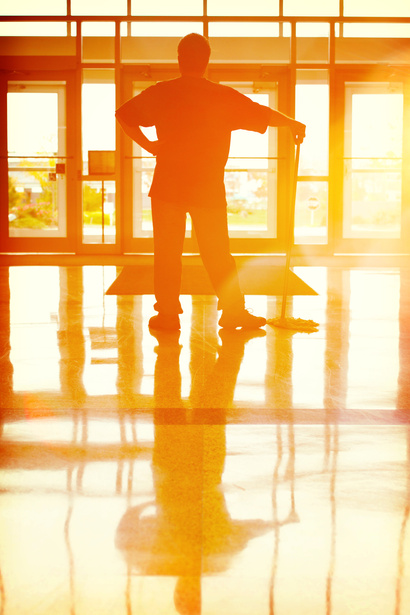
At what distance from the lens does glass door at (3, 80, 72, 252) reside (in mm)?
10734

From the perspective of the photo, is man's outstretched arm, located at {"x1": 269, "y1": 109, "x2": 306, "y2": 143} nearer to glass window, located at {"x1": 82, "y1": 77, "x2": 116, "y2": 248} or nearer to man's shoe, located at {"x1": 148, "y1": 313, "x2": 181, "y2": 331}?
man's shoe, located at {"x1": 148, "y1": 313, "x2": 181, "y2": 331}

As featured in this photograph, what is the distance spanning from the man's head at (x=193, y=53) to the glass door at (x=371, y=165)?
21.6 ft

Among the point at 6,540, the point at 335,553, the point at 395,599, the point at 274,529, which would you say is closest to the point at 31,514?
the point at 6,540

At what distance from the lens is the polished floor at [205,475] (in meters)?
1.50

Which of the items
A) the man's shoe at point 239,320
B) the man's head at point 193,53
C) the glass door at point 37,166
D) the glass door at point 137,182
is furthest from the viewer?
the glass door at point 37,166

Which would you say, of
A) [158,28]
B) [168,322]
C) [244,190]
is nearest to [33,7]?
[158,28]

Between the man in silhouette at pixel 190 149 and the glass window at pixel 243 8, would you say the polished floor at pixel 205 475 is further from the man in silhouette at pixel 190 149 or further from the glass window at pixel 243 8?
the glass window at pixel 243 8

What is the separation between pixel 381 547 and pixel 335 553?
0.09 meters

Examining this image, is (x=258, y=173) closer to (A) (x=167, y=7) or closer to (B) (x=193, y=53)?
(A) (x=167, y=7)

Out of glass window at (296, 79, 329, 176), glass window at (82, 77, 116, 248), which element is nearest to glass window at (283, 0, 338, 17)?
glass window at (296, 79, 329, 176)

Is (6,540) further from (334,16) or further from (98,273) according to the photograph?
(334,16)

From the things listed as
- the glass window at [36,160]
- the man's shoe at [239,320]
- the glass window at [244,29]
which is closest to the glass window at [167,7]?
the glass window at [244,29]

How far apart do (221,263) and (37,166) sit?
6.83m

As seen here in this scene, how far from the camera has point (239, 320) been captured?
4578mm
